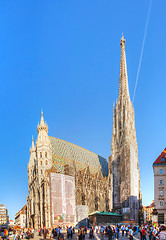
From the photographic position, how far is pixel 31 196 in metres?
68.2

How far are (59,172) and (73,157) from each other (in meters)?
14.1

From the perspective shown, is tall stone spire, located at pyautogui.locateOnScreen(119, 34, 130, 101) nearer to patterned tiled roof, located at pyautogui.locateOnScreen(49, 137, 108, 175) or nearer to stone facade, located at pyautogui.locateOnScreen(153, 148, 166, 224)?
patterned tiled roof, located at pyautogui.locateOnScreen(49, 137, 108, 175)

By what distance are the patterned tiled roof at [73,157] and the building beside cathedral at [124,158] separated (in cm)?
547

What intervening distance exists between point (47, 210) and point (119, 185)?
2934 cm

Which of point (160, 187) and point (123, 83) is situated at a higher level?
point (123, 83)

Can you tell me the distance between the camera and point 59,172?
65.8m

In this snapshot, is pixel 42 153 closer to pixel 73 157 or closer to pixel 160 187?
pixel 73 157

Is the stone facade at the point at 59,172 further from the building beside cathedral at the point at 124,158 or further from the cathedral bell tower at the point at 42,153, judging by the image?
the building beside cathedral at the point at 124,158

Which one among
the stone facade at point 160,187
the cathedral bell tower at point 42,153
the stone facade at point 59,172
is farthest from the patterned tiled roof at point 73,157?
the stone facade at point 160,187

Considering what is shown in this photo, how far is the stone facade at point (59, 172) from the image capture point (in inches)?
2317

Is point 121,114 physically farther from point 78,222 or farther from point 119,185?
point 78,222

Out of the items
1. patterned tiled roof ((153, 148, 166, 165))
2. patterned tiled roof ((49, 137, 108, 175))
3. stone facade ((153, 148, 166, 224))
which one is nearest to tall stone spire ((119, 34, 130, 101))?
patterned tiled roof ((49, 137, 108, 175))

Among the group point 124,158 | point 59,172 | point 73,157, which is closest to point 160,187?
point 59,172

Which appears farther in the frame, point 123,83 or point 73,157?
point 123,83
